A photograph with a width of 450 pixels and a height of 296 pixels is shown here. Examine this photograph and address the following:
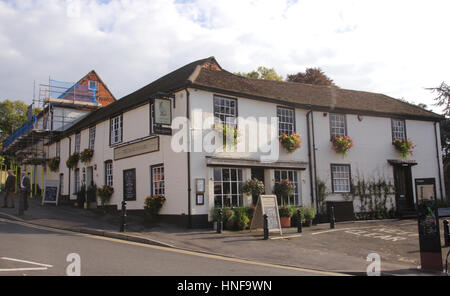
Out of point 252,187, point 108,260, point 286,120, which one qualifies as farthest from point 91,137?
point 108,260

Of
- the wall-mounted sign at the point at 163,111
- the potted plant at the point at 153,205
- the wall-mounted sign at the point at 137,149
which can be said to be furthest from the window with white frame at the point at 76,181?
the wall-mounted sign at the point at 163,111

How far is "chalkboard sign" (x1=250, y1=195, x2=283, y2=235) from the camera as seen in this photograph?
45.9ft

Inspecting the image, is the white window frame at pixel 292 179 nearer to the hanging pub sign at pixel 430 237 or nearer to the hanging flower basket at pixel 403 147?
the hanging flower basket at pixel 403 147

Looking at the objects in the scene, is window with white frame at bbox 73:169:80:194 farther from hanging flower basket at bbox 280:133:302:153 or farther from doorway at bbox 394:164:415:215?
doorway at bbox 394:164:415:215

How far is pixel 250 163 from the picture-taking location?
1656 cm

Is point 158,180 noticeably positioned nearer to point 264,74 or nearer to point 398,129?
point 398,129

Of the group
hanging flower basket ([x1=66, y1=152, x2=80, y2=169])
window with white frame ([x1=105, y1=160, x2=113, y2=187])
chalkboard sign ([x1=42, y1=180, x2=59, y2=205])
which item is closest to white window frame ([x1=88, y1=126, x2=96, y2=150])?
hanging flower basket ([x1=66, y1=152, x2=80, y2=169])

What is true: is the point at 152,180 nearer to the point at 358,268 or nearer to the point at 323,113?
the point at 323,113

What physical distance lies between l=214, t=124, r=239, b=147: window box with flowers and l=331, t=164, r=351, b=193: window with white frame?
19.8ft

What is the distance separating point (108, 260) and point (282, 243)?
5878 mm

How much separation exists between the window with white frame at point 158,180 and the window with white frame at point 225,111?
3.21m

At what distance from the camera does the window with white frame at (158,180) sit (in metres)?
16.6
